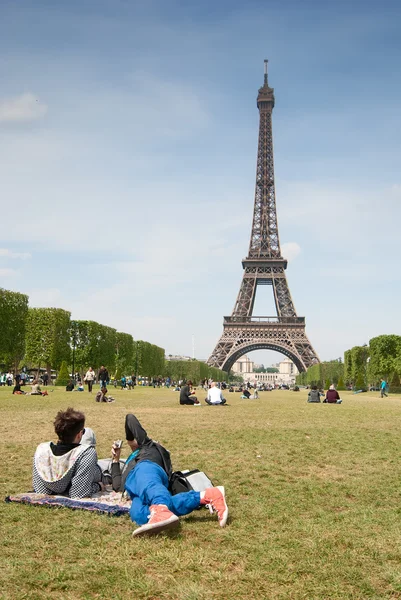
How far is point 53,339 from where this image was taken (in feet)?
172

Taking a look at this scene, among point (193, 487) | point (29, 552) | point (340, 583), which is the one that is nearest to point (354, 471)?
point (193, 487)

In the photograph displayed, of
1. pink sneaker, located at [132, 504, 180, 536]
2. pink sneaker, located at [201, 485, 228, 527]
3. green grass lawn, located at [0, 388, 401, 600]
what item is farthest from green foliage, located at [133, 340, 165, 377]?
pink sneaker, located at [132, 504, 180, 536]

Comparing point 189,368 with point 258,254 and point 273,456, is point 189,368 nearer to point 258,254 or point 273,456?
point 258,254

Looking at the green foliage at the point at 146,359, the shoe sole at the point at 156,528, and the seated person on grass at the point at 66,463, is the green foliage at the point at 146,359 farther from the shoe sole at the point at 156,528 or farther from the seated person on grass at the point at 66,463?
the shoe sole at the point at 156,528

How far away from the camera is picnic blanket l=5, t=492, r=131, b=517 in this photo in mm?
5898

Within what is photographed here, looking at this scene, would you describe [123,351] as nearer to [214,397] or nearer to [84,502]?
[214,397]

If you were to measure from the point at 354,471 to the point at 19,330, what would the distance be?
42.8m

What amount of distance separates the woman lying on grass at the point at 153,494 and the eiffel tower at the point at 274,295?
85.3 metres

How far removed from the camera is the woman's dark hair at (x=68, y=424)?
20.7 ft

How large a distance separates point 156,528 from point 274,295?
93420 millimetres

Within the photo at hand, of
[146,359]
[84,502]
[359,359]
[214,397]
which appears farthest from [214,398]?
[146,359]

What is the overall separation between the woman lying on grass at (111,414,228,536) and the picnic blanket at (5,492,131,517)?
174 millimetres

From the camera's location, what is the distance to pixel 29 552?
4676 millimetres

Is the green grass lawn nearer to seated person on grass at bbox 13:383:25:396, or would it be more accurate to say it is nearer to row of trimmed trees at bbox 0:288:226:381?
seated person on grass at bbox 13:383:25:396
